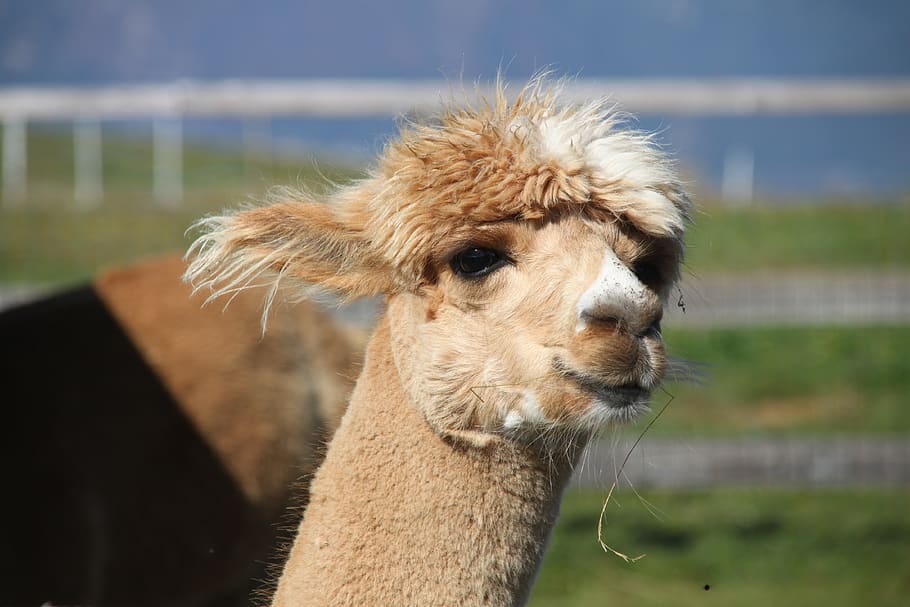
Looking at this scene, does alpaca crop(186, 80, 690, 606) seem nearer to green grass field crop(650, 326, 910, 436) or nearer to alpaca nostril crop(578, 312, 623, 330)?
alpaca nostril crop(578, 312, 623, 330)

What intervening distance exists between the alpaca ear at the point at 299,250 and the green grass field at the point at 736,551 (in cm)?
338

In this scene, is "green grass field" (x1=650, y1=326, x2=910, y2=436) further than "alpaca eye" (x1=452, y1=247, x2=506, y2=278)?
Yes

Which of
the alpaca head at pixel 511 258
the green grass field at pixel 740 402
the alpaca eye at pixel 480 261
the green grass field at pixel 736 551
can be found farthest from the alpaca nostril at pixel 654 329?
the green grass field at pixel 736 551

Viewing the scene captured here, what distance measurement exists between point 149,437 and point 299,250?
7.13 ft

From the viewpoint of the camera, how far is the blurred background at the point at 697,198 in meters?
6.10

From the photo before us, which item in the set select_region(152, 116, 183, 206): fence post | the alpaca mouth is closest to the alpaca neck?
the alpaca mouth

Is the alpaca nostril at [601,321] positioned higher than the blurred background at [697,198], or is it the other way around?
the alpaca nostril at [601,321]

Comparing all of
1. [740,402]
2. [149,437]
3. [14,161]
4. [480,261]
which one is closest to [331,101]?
[14,161]

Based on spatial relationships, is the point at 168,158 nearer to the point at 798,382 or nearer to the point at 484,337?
the point at 798,382

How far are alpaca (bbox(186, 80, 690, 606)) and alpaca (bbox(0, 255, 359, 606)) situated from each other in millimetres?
1441

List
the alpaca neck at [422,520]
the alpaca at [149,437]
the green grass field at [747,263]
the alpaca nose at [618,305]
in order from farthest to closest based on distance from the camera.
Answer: the green grass field at [747,263], the alpaca at [149,437], the alpaca neck at [422,520], the alpaca nose at [618,305]

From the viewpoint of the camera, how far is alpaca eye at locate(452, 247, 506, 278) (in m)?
2.45

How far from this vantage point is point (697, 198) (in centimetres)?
384

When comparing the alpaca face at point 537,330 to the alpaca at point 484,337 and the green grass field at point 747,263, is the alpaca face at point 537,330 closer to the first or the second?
the alpaca at point 484,337
